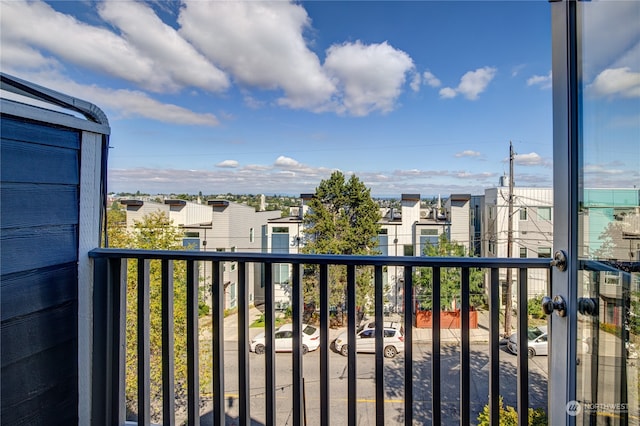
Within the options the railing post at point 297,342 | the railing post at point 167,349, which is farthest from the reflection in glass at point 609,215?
the railing post at point 167,349

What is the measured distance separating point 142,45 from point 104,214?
14.2 feet

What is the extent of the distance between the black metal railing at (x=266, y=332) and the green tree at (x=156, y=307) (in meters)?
1.20

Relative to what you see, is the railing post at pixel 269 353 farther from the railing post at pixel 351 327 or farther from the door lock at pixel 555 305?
the door lock at pixel 555 305

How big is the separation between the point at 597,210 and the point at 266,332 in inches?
47.0

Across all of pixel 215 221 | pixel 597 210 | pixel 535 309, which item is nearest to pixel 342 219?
pixel 215 221

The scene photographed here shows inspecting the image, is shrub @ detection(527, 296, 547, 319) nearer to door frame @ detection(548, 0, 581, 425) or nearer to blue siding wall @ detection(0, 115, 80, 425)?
door frame @ detection(548, 0, 581, 425)

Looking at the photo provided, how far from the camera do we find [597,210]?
92 cm

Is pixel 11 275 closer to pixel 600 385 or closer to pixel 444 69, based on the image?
pixel 600 385

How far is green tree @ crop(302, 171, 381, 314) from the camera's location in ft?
18.4

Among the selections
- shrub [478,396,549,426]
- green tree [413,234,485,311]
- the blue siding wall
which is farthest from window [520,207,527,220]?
the blue siding wall

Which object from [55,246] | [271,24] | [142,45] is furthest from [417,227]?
[55,246]

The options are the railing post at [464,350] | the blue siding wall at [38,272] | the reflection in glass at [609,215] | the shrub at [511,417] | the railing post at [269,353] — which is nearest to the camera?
the reflection in glass at [609,215]

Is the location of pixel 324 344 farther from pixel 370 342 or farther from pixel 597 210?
pixel 370 342

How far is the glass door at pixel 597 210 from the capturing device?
0.82 meters
